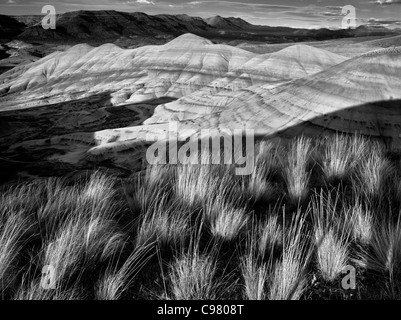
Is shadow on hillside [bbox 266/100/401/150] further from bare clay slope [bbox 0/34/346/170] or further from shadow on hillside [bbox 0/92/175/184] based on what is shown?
shadow on hillside [bbox 0/92/175/184]

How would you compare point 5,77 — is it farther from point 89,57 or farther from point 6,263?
point 6,263

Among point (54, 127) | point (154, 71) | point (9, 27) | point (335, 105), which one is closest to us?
point (335, 105)

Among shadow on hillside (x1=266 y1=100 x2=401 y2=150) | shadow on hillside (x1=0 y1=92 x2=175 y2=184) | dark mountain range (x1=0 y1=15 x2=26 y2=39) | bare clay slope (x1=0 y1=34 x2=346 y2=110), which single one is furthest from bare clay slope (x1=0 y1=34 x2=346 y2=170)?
dark mountain range (x1=0 y1=15 x2=26 y2=39)

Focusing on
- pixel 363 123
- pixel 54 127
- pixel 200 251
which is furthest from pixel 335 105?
pixel 54 127

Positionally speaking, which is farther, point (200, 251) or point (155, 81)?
point (155, 81)

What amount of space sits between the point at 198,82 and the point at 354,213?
3481cm

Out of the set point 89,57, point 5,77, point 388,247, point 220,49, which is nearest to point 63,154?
point 388,247

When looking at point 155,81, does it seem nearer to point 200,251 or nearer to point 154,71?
point 154,71

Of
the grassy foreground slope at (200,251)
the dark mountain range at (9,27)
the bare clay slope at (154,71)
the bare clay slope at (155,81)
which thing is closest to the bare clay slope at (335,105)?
the bare clay slope at (155,81)

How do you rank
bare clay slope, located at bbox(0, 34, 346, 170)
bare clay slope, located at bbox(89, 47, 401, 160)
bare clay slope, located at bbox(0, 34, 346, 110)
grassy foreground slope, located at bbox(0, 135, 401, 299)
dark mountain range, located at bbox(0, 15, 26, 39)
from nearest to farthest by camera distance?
grassy foreground slope, located at bbox(0, 135, 401, 299)
bare clay slope, located at bbox(89, 47, 401, 160)
bare clay slope, located at bbox(0, 34, 346, 170)
bare clay slope, located at bbox(0, 34, 346, 110)
dark mountain range, located at bbox(0, 15, 26, 39)

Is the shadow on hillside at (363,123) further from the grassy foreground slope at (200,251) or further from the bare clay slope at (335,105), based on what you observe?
the grassy foreground slope at (200,251)

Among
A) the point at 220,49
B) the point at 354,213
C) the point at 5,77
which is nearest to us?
the point at 354,213

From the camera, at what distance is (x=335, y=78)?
36.2ft

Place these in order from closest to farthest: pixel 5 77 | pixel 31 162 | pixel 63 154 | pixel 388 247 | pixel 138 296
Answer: pixel 138 296
pixel 388 247
pixel 31 162
pixel 63 154
pixel 5 77
